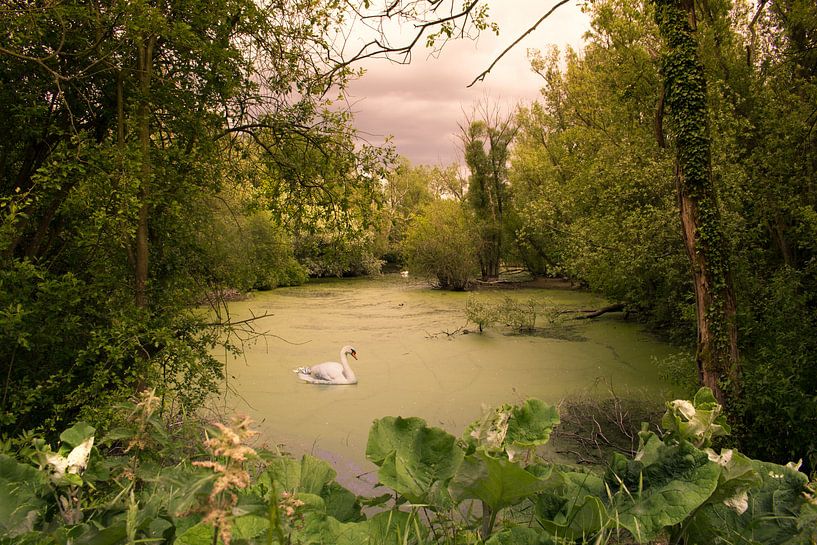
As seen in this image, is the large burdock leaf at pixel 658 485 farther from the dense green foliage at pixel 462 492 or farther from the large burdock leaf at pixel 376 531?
the large burdock leaf at pixel 376 531

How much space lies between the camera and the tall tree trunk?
369 cm

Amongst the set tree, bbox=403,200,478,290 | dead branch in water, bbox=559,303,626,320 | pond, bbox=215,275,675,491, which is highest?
tree, bbox=403,200,478,290

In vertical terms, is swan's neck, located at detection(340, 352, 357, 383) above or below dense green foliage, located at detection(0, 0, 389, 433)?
below

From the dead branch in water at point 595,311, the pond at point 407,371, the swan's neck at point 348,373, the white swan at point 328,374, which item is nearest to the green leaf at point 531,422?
the pond at point 407,371

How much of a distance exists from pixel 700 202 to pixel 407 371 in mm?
5108

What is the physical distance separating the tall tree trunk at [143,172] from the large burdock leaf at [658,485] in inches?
138

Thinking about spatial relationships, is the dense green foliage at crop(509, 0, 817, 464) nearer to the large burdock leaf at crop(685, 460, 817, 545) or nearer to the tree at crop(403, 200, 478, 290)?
the large burdock leaf at crop(685, 460, 817, 545)

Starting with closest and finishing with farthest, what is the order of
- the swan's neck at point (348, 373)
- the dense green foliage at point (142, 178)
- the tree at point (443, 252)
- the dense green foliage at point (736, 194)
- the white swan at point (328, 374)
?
the dense green foliage at point (142, 178), the dense green foliage at point (736, 194), the white swan at point (328, 374), the swan's neck at point (348, 373), the tree at point (443, 252)

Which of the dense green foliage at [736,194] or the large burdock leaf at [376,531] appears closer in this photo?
the large burdock leaf at [376,531]

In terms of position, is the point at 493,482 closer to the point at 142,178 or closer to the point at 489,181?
the point at 142,178

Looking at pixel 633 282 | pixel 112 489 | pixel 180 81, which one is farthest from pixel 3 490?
pixel 633 282

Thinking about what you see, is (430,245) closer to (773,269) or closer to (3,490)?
(773,269)

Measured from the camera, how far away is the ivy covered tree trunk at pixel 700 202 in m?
4.62

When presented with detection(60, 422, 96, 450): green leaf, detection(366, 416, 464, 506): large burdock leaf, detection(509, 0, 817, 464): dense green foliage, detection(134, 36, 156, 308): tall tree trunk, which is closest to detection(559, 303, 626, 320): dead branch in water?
detection(509, 0, 817, 464): dense green foliage
